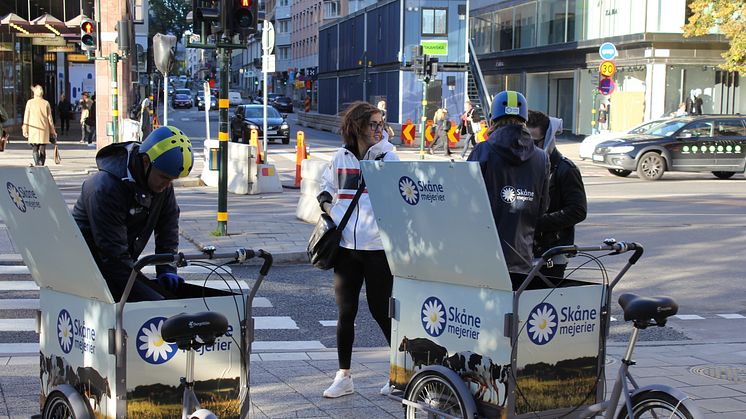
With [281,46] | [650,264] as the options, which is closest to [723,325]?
[650,264]

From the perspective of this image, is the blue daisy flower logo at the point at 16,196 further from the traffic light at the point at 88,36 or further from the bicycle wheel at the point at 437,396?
the traffic light at the point at 88,36

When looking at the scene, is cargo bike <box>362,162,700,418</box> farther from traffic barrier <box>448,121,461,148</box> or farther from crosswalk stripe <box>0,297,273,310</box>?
traffic barrier <box>448,121,461,148</box>

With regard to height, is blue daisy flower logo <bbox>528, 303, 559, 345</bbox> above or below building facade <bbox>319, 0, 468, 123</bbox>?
below

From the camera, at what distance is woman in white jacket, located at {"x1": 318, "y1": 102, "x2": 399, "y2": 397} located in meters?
5.97

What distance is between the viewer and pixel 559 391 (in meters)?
4.59

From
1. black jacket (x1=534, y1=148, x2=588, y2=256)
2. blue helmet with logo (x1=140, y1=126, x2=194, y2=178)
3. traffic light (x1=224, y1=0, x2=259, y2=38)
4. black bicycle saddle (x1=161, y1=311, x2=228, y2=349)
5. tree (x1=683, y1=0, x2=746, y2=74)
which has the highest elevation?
tree (x1=683, y1=0, x2=746, y2=74)

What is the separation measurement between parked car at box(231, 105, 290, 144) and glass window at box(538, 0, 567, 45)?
15.3m

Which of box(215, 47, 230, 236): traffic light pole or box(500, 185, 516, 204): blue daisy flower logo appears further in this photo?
box(215, 47, 230, 236): traffic light pole

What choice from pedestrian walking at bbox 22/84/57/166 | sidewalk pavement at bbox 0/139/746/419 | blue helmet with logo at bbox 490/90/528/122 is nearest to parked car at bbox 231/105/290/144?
pedestrian walking at bbox 22/84/57/166

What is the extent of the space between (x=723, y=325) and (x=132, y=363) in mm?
6751

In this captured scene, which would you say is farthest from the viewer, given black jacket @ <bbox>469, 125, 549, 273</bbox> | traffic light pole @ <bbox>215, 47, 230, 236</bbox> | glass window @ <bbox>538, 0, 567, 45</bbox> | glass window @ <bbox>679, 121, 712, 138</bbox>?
glass window @ <bbox>538, 0, 567, 45</bbox>

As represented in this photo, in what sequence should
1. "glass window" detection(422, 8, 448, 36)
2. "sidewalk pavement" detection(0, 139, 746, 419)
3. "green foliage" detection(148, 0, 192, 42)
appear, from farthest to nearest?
"green foliage" detection(148, 0, 192, 42) → "glass window" detection(422, 8, 448, 36) → "sidewalk pavement" detection(0, 139, 746, 419)

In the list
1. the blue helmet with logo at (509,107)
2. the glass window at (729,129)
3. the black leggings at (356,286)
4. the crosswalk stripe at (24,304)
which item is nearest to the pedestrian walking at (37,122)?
the crosswalk stripe at (24,304)

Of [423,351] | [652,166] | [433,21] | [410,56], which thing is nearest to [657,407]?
[423,351]
